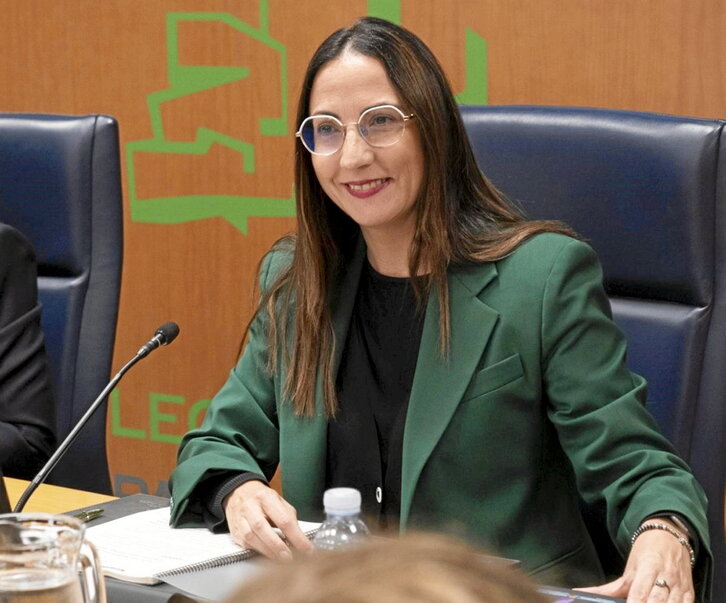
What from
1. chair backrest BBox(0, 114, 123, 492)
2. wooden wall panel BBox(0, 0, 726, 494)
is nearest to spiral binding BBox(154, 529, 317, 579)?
chair backrest BBox(0, 114, 123, 492)

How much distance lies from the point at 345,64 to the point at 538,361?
51cm

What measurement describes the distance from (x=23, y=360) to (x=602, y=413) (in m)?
1.09

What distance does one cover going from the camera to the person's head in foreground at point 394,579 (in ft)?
1.23

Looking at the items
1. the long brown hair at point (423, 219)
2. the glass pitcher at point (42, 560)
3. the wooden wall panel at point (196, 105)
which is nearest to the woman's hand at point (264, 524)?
the long brown hair at point (423, 219)

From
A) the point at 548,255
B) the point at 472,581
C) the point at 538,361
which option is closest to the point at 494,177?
the point at 548,255

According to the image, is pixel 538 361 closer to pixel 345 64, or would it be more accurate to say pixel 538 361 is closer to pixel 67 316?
pixel 345 64

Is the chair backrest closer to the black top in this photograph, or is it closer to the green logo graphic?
the black top

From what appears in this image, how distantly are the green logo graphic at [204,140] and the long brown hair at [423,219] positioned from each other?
3.86ft

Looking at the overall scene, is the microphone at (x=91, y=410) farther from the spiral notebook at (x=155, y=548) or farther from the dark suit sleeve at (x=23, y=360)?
the dark suit sleeve at (x=23, y=360)

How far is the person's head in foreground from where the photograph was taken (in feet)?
1.23

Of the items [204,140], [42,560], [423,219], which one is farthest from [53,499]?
[204,140]

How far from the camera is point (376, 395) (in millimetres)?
1771

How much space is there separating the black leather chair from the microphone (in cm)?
56

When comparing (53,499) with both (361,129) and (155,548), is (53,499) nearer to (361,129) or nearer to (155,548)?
(155,548)
